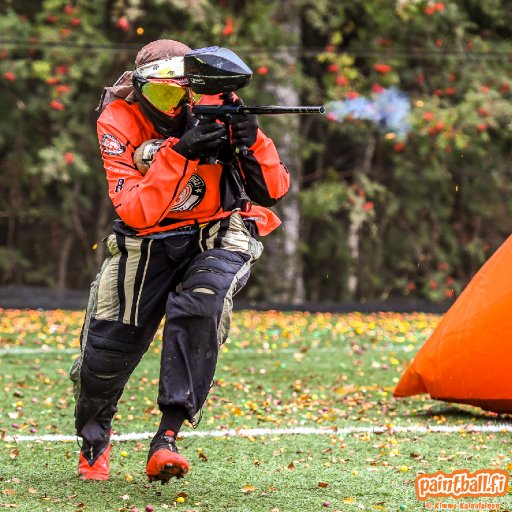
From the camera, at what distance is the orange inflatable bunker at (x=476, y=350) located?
19.3 feet

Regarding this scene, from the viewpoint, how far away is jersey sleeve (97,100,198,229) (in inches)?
160

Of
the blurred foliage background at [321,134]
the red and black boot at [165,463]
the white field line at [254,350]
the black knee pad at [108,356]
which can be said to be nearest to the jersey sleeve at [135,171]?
the black knee pad at [108,356]

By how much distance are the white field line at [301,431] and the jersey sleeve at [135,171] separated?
178 cm

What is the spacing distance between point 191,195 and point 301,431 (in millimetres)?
1939

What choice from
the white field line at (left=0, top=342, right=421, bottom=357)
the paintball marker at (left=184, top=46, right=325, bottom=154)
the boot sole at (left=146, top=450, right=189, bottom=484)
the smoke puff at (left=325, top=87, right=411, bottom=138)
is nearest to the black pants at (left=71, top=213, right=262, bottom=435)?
the boot sole at (left=146, top=450, right=189, bottom=484)

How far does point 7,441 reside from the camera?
5508mm

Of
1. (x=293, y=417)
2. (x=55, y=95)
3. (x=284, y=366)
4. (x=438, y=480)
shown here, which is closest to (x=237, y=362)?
(x=284, y=366)

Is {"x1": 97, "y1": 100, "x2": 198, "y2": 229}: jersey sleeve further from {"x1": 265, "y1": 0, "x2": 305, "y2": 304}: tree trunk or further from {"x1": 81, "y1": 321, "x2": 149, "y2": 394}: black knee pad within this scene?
{"x1": 265, "y1": 0, "x2": 305, "y2": 304}: tree trunk

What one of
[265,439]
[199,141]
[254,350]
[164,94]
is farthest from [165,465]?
[254,350]

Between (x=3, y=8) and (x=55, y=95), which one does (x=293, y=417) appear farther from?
(x=3, y=8)

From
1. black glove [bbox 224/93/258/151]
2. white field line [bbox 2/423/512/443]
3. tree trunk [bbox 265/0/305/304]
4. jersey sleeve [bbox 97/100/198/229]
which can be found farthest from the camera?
tree trunk [bbox 265/0/305/304]

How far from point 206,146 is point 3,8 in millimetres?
14058

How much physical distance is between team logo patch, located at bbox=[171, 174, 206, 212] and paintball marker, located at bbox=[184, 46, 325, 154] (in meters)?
0.26

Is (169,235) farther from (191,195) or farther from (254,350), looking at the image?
(254,350)
